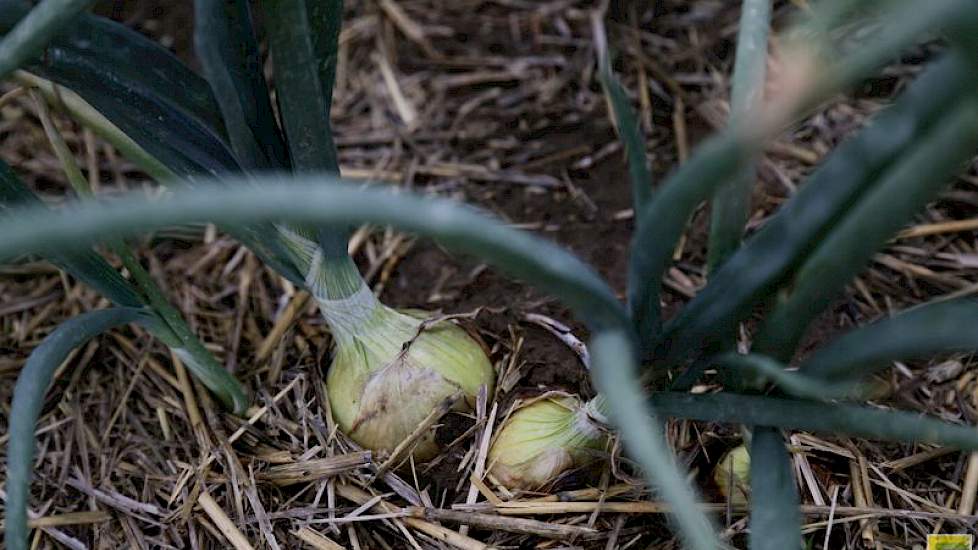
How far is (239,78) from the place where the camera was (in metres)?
0.80

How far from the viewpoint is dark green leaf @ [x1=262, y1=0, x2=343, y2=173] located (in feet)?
2.34

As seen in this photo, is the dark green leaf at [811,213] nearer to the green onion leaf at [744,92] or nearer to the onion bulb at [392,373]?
the green onion leaf at [744,92]

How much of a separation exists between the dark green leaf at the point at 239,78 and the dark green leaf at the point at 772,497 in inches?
20.2

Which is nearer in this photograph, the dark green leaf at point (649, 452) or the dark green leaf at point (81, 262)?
the dark green leaf at point (649, 452)

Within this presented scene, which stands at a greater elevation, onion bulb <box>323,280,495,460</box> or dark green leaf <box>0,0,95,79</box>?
dark green leaf <box>0,0,95,79</box>

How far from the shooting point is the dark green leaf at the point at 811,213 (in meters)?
0.53

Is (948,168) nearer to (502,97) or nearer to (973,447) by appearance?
(973,447)

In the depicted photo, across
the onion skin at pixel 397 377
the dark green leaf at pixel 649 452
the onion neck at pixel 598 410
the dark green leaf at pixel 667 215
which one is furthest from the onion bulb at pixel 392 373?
the dark green leaf at pixel 649 452

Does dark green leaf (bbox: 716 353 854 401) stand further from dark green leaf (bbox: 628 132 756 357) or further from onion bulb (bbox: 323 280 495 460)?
onion bulb (bbox: 323 280 495 460)

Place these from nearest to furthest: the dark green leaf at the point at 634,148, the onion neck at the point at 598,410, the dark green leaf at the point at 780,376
A: the dark green leaf at the point at 780,376
the dark green leaf at the point at 634,148
the onion neck at the point at 598,410

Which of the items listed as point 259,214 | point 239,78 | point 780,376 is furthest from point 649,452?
point 239,78

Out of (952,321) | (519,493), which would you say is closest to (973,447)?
(952,321)

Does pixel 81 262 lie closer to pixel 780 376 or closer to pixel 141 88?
pixel 141 88

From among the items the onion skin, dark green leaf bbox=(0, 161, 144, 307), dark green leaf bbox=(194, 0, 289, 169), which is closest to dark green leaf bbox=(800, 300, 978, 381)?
the onion skin
